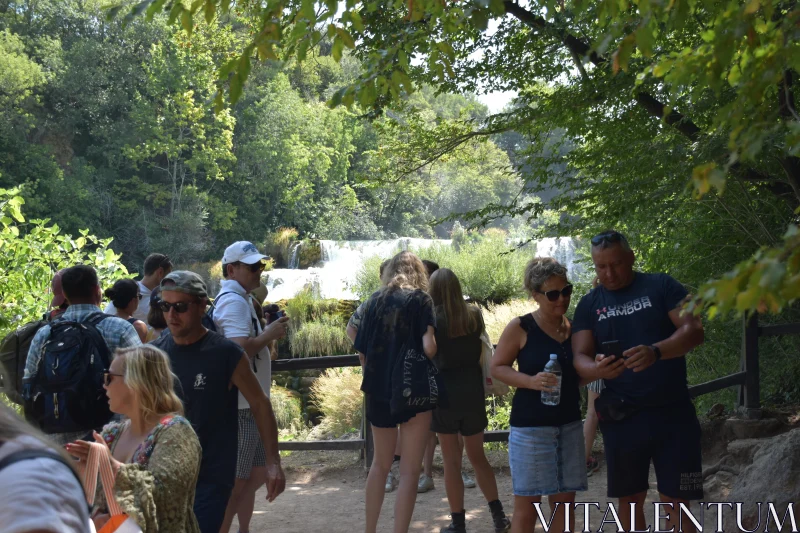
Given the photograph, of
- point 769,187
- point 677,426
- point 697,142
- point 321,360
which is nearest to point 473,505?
point 321,360

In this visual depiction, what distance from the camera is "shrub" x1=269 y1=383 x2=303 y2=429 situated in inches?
526

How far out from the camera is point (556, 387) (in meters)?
4.07

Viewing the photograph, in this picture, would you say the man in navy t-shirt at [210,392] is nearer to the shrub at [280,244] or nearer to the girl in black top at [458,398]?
the girl in black top at [458,398]

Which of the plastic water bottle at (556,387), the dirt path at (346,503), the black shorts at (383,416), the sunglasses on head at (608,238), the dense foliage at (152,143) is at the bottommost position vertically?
the dirt path at (346,503)

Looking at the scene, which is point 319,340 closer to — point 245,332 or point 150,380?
point 245,332

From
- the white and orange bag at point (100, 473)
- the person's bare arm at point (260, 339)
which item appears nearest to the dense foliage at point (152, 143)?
the person's bare arm at point (260, 339)

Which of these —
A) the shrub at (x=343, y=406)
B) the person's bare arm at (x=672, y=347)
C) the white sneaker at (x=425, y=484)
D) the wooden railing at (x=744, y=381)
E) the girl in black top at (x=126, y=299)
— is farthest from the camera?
the shrub at (x=343, y=406)

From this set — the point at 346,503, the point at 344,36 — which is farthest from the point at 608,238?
the point at 346,503

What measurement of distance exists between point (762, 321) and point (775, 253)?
768 centimetres

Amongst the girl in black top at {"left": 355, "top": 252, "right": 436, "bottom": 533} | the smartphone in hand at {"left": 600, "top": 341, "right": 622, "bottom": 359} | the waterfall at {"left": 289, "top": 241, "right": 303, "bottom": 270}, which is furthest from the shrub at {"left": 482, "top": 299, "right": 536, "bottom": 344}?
the waterfall at {"left": 289, "top": 241, "right": 303, "bottom": 270}

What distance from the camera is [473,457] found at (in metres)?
5.45

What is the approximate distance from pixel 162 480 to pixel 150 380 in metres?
0.42

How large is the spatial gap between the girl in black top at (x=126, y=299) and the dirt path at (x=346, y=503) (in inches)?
69.9

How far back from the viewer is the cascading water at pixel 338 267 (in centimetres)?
2642
